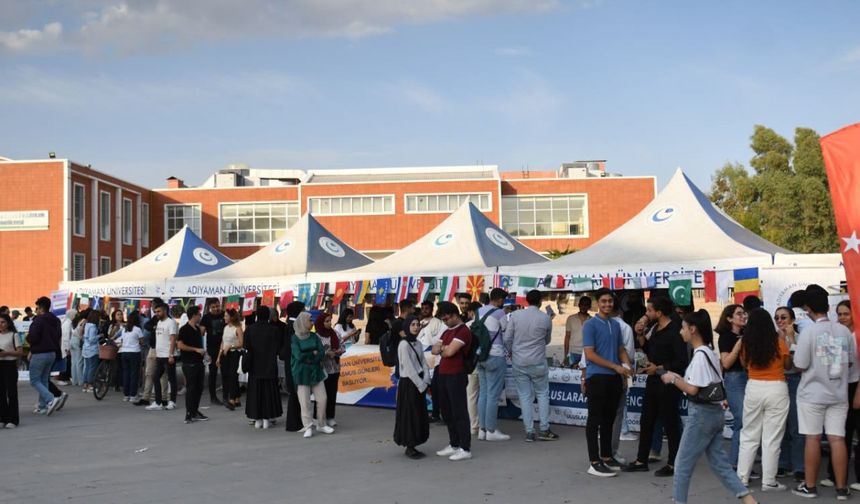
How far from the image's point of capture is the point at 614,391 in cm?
816

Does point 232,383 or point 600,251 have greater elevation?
point 600,251

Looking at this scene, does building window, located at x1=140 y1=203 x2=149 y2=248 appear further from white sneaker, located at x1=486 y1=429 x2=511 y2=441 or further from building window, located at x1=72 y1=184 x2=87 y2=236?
white sneaker, located at x1=486 y1=429 x2=511 y2=441

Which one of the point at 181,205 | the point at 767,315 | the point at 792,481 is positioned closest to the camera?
the point at 767,315

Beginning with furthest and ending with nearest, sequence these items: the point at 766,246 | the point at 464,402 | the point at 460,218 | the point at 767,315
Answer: the point at 460,218 < the point at 766,246 < the point at 464,402 < the point at 767,315

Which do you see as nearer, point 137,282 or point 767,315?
point 767,315

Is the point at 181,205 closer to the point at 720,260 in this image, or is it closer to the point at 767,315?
the point at 720,260

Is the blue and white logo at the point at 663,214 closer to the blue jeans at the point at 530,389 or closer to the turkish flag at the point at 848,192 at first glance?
the blue jeans at the point at 530,389

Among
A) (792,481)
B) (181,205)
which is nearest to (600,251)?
(792,481)

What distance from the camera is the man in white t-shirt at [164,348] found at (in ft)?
44.7

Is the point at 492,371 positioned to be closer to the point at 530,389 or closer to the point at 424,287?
the point at 530,389

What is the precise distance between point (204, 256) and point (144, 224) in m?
33.8

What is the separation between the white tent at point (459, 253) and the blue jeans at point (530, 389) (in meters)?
3.37

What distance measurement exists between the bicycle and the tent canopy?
25.3 ft

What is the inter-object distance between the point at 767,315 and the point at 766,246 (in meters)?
5.68
